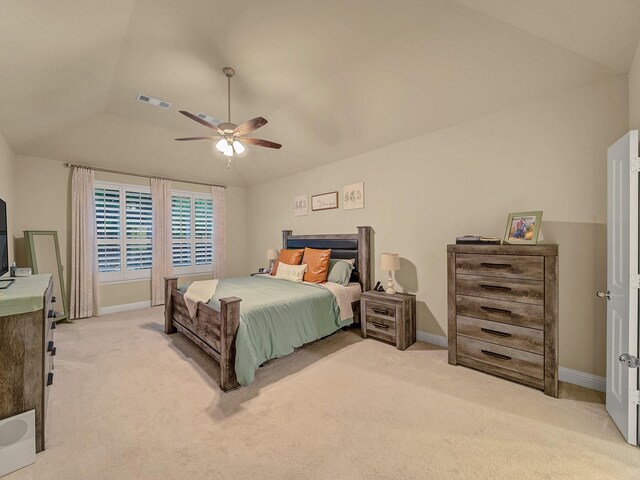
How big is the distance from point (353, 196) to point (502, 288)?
2.42 m

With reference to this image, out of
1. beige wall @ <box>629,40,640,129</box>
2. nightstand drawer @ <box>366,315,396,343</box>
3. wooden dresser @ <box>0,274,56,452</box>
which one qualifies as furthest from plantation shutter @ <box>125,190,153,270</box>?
beige wall @ <box>629,40,640,129</box>

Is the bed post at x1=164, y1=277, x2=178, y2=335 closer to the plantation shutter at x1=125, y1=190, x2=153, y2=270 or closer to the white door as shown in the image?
the plantation shutter at x1=125, y1=190, x2=153, y2=270

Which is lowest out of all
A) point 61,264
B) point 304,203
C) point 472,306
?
point 472,306

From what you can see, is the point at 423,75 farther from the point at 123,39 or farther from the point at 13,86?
the point at 13,86

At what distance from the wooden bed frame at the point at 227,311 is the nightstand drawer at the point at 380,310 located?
33cm

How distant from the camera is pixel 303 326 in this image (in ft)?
9.75

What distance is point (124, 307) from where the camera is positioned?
4.96 metres

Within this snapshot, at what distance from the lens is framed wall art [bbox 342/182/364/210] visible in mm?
4148

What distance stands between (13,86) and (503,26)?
4.18 metres

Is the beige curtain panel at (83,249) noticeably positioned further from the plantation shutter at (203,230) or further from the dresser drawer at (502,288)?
the dresser drawer at (502,288)

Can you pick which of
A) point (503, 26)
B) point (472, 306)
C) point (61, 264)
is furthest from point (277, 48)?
point (61, 264)

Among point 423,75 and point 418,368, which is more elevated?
point 423,75

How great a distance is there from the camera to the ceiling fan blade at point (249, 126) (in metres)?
2.64

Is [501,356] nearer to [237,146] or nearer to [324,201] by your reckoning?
[324,201]
